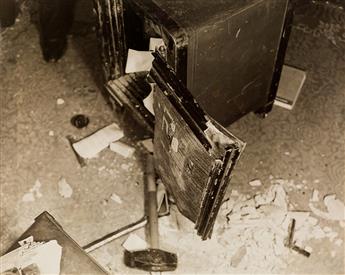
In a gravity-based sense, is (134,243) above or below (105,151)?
below

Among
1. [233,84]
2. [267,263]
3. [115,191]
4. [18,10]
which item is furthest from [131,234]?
[18,10]

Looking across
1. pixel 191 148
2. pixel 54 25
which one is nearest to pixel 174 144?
pixel 191 148

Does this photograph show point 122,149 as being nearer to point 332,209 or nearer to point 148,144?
point 148,144

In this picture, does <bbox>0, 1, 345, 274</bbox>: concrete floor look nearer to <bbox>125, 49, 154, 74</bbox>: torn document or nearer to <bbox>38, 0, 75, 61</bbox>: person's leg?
<bbox>38, 0, 75, 61</bbox>: person's leg

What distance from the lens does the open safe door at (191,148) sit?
5.01ft

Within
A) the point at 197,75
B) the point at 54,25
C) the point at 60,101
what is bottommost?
the point at 60,101

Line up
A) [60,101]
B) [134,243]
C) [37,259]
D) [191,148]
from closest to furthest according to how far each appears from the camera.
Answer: [191,148] < [37,259] < [134,243] < [60,101]

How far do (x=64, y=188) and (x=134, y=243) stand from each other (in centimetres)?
50

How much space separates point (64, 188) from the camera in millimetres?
2463

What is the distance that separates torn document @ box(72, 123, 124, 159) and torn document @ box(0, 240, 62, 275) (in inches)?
27.7

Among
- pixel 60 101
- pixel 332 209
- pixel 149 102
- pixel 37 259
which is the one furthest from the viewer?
pixel 60 101

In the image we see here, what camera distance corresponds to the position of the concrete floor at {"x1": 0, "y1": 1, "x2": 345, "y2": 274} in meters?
2.35

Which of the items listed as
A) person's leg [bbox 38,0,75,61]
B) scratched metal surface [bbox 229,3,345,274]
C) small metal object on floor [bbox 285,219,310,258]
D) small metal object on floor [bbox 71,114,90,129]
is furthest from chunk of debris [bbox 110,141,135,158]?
small metal object on floor [bbox 285,219,310,258]

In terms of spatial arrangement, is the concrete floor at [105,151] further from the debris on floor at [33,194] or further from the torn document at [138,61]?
the torn document at [138,61]
